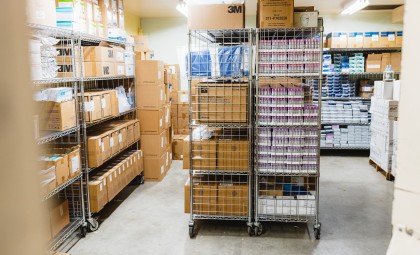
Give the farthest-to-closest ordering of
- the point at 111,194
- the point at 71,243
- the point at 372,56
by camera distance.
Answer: the point at 372,56
the point at 111,194
the point at 71,243

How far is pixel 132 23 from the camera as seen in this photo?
8180mm

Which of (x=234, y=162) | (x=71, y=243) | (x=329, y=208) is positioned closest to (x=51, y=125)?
(x=71, y=243)

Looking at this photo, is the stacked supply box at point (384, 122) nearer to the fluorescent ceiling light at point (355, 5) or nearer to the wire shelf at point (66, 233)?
the fluorescent ceiling light at point (355, 5)

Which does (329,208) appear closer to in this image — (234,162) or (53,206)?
(234,162)

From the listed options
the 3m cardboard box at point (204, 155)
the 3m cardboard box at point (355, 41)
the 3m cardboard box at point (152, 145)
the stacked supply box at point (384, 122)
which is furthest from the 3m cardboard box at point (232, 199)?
the 3m cardboard box at point (355, 41)


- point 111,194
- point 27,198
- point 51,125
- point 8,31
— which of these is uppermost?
point 8,31

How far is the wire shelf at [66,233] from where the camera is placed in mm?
3389

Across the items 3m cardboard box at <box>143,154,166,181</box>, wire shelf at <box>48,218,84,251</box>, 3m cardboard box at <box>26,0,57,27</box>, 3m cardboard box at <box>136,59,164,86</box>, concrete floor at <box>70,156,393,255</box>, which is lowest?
concrete floor at <box>70,156,393,255</box>

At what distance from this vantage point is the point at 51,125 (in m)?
3.41

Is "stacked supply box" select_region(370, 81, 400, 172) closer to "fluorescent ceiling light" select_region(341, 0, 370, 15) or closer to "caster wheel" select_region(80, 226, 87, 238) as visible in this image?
"fluorescent ceiling light" select_region(341, 0, 370, 15)

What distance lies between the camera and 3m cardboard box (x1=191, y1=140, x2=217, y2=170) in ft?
12.2

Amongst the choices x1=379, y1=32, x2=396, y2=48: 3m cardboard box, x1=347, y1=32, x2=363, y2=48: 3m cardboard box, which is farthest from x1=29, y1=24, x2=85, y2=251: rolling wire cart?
x1=379, y1=32, x2=396, y2=48: 3m cardboard box

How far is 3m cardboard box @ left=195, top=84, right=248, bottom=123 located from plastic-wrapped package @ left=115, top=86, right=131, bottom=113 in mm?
1719

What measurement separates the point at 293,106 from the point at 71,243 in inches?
99.2
